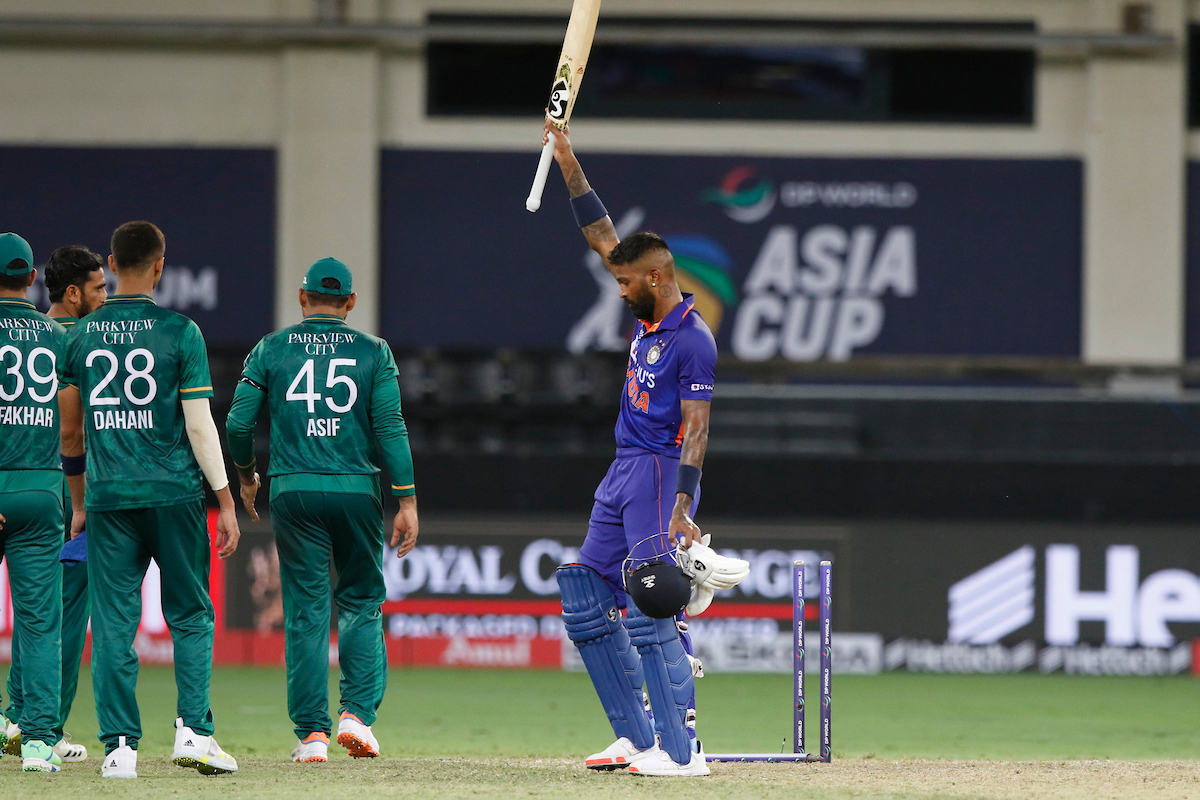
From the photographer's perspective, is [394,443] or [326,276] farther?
[326,276]

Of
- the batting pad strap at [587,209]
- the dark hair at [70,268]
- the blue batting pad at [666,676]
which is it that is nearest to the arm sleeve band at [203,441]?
the dark hair at [70,268]

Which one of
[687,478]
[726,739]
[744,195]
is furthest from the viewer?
[744,195]

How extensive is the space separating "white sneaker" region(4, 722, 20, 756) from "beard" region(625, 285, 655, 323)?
3.31 meters

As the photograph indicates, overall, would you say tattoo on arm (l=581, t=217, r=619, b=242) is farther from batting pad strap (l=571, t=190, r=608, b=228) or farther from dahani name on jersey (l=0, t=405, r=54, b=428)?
dahani name on jersey (l=0, t=405, r=54, b=428)

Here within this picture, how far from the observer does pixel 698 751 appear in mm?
6316

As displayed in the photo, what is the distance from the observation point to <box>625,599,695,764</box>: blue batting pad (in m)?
6.09

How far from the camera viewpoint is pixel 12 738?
22.1ft

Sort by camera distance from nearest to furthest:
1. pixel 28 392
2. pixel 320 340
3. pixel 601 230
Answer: pixel 28 392, pixel 320 340, pixel 601 230

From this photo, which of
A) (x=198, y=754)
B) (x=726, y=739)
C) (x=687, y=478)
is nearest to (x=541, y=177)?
(x=687, y=478)

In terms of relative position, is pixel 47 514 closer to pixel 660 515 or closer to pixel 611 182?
pixel 660 515

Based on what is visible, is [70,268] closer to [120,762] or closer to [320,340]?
[320,340]

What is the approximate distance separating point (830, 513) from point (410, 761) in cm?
775

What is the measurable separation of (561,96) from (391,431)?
68.3 inches

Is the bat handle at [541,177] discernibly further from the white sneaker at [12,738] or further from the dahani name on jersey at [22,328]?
the white sneaker at [12,738]
